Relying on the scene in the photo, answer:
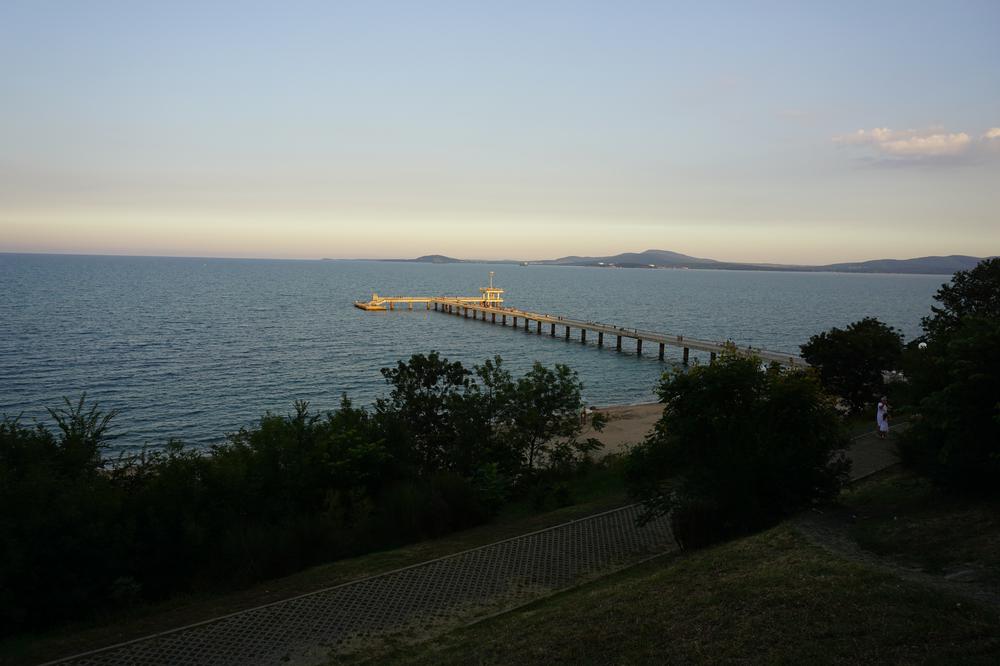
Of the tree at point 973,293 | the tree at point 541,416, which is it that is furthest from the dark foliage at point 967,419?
the tree at point 973,293

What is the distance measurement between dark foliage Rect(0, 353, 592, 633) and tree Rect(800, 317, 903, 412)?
18.8 meters

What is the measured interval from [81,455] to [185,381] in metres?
31.7

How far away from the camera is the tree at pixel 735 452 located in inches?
448

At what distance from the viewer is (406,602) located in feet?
32.4

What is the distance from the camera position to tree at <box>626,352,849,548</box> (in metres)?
11.4

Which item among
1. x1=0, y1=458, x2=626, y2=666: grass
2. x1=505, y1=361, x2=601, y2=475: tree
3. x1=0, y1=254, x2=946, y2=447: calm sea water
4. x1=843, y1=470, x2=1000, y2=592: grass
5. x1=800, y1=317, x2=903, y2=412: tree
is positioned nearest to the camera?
x1=843, y1=470, x2=1000, y2=592: grass

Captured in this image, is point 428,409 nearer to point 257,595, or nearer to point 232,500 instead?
point 232,500

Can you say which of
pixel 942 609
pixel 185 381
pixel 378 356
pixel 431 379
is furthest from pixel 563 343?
pixel 942 609

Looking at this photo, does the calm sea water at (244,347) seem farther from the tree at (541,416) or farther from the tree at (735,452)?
the tree at (735,452)

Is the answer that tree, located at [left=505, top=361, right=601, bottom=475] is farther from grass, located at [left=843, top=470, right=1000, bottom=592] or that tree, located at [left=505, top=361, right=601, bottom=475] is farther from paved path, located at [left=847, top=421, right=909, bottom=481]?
grass, located at [left=843, top=470, right=1000, bottom=592]

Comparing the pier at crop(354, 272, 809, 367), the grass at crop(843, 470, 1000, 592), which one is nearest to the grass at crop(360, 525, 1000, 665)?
the grass at crop(843, 470, 1000, 592)

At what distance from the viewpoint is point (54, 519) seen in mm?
10422

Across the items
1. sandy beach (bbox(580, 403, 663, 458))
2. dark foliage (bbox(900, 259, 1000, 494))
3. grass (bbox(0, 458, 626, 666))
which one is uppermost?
dark foliage (bbox(900, 259, 1000, 494))

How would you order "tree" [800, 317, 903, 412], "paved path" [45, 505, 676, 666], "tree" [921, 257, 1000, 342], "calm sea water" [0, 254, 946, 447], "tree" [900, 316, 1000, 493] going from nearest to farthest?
"paved path" [45, 505, 676, 666]
"tree" [900, 316, 1000, 493]
"tree" [921, 257, 1000, 342]
"tree" [800, 317, 903, 412]
"calm sea water" [0, 254, 946, 447]
